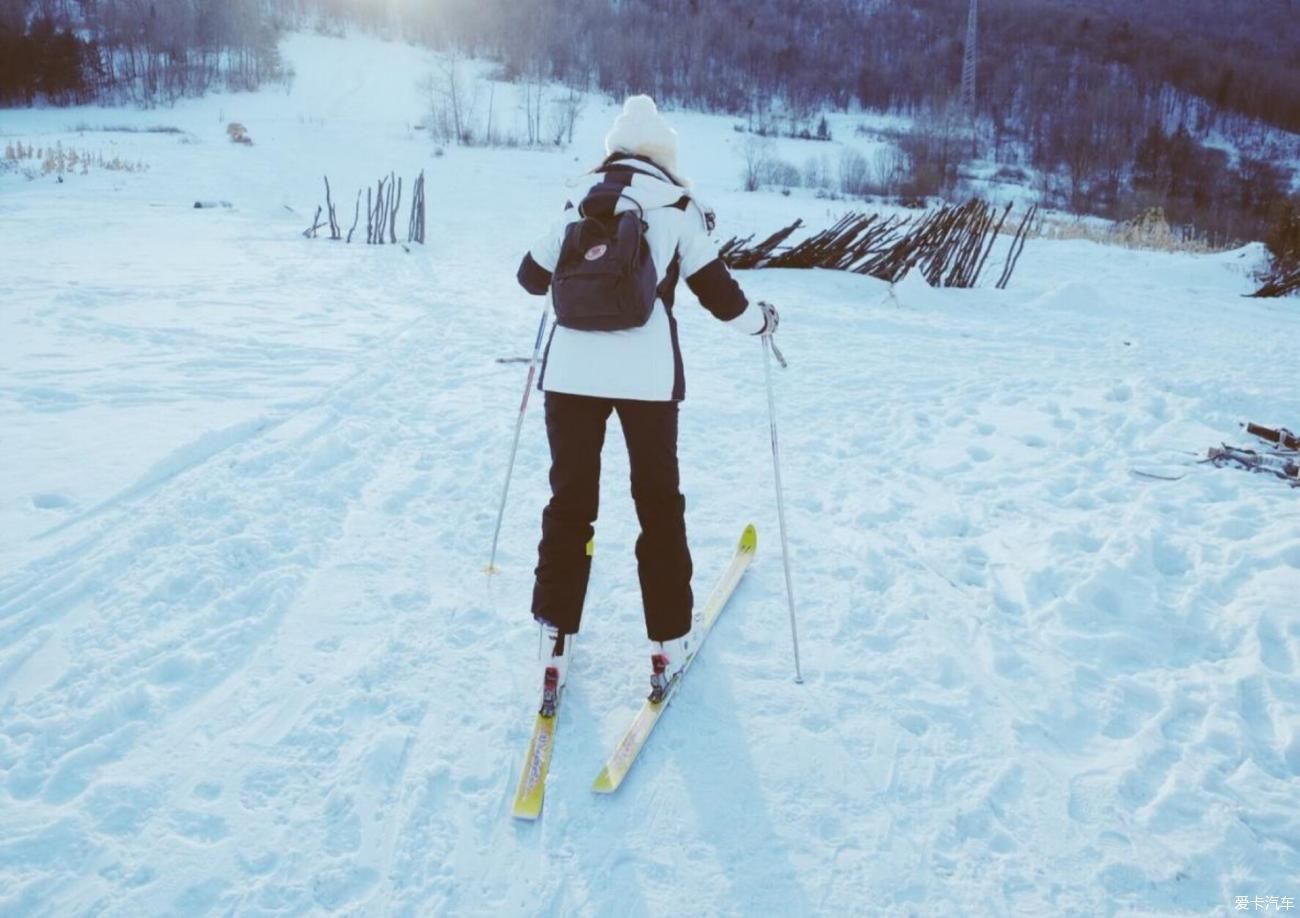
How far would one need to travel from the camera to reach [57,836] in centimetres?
208

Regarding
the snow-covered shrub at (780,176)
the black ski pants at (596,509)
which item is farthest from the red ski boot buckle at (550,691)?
the snow-covered shrub at (780,176)

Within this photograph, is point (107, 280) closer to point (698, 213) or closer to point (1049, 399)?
point (698, 213)

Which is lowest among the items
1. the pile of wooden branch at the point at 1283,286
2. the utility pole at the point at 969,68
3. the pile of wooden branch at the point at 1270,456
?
the pile of wooden branch at the point at 1270,456

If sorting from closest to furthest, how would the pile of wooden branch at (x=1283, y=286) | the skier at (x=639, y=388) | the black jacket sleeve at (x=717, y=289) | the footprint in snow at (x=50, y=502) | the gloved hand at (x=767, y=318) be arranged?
the skier at (x=639, y=388) < the black jacket sleeve at (x=717, y=289) < the gloved hand at (x=767, y=318) < the footprint in snow at (x=50, y=502) < the pile of wooden branch at (x=1283, y=286)

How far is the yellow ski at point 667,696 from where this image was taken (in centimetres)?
242

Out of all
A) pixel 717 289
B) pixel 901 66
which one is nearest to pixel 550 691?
pixel 717 289

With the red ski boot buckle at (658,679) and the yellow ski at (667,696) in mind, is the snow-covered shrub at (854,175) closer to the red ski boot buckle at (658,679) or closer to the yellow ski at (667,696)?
the yellow ski at (667,696)

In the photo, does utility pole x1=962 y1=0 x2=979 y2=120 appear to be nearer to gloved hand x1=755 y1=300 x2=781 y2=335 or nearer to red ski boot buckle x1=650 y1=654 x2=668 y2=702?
gloved hand x1=755 y1=300 x2=781 y2=335

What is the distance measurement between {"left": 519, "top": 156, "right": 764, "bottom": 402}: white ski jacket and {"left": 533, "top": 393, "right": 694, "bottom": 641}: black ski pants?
0.07m

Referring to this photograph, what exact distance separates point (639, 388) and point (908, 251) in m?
9.44

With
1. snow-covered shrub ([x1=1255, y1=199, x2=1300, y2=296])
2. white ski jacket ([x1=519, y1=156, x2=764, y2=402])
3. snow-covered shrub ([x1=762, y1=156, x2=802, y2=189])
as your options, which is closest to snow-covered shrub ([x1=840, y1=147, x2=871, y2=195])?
snow-covered shrub ([x1=762, y1=156, x2=802, y2=189])

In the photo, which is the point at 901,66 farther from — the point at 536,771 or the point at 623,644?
the point at 536,771

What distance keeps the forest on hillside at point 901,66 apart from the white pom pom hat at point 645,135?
26409 mm

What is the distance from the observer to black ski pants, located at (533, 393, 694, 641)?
262cm
